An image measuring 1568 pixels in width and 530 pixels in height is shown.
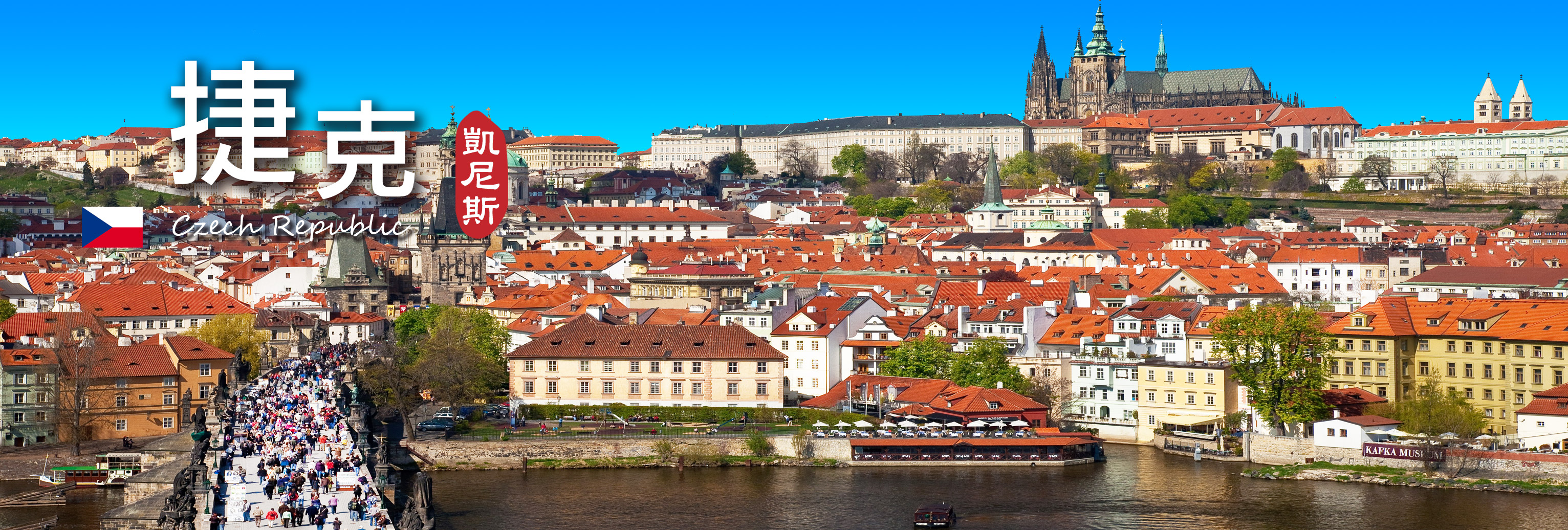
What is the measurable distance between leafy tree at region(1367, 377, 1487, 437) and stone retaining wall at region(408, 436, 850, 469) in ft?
40.0

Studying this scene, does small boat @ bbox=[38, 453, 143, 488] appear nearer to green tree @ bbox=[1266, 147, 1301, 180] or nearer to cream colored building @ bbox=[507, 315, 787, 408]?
cream colored building @ bbox=[507, 315, 787, 408]

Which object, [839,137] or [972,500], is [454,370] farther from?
[839,137]

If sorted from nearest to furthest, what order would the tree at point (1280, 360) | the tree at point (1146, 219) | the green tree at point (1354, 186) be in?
the tree at point (1280, 360) → the tree at point (1146, 219) → the green tree at point (1354, 186)

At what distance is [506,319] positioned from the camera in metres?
72.9

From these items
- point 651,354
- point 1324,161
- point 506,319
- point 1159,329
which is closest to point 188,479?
point 651,354

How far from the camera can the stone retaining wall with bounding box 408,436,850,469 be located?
46.8m

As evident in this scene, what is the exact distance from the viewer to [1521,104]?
17338 centimetres

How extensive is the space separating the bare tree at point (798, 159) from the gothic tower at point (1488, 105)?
53.5 metres

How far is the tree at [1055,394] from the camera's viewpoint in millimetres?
52969

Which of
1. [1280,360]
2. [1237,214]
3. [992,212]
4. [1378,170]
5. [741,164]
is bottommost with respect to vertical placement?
[1280,360]

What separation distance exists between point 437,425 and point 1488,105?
5452 inches

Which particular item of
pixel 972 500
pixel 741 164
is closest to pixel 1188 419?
pixel 972 500

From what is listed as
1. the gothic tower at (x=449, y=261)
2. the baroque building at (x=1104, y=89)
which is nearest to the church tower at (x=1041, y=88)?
the baroque building at (x=1104, y=89)

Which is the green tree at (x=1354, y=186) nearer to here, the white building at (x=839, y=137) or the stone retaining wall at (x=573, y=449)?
the white building at (x=839, y=137)
